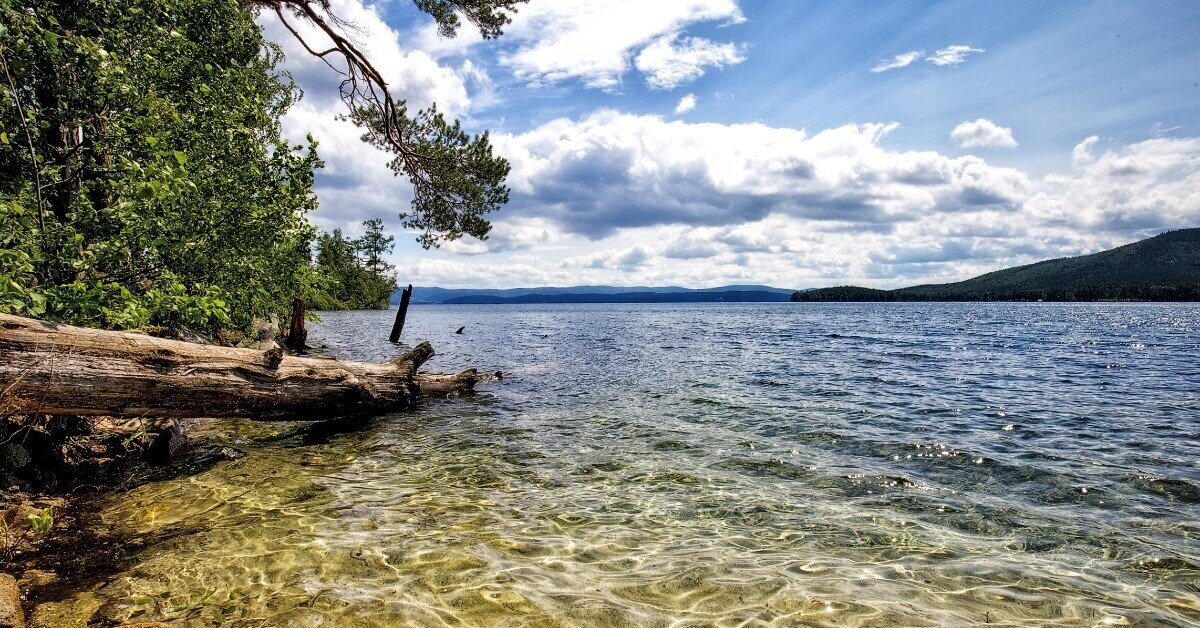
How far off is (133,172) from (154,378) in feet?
10.5

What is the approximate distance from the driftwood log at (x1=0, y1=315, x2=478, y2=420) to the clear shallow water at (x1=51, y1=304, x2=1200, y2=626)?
102 centimetres

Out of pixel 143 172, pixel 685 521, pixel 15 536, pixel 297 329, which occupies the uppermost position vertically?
pixel 143 172

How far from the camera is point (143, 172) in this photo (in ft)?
24.7

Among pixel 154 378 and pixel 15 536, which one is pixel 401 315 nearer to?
pixel 154 378

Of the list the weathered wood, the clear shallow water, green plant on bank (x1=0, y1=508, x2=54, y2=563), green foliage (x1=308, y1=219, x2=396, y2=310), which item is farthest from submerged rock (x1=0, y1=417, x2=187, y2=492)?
green foliage (x1=308, y1=219, x2=396, y2=310)

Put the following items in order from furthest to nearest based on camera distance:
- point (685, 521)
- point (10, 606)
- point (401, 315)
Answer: point (401, 315)
point (685, 521)
point (10, 606)

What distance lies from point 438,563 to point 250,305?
33.5 feet

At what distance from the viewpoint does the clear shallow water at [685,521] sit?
458 cm

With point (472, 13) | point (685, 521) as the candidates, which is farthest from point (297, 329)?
point (685, 521)

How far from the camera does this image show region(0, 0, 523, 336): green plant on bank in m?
7.33

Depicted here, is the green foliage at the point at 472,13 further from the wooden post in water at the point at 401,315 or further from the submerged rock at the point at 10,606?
the wooden post in water at the point at 401,315

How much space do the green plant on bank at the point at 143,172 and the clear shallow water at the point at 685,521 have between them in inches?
122

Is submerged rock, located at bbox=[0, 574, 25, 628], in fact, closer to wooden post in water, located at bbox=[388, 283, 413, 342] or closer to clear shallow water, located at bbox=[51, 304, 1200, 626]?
clear shallow water, located at bbox=[51, 304, 1200, 626]

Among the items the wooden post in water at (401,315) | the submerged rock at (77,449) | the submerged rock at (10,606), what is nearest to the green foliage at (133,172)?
the submerged rock at (77,449)
